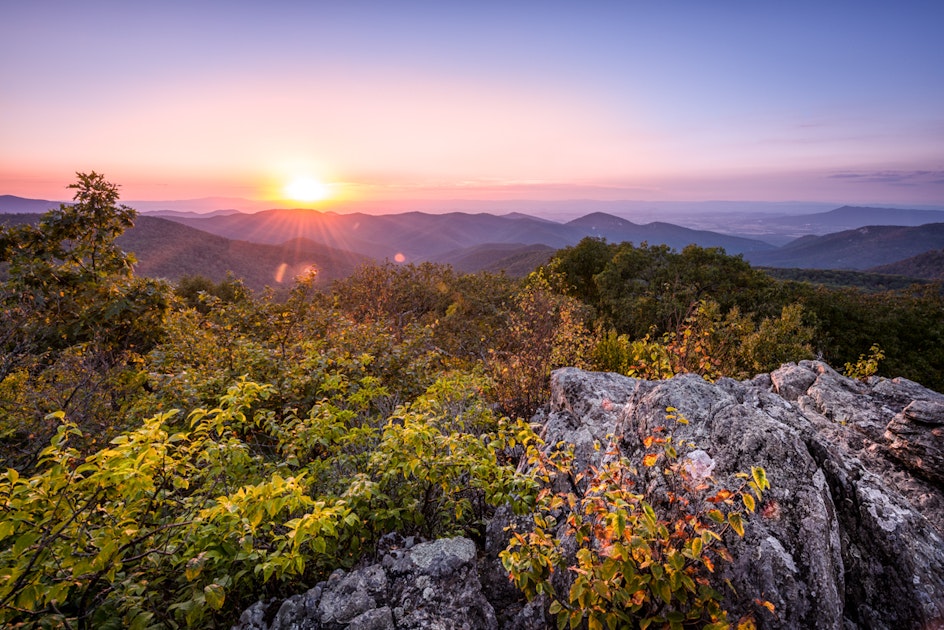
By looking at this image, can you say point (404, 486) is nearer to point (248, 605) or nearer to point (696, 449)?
point (248, 605)

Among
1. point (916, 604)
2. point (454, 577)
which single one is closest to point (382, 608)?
point (454, 577)

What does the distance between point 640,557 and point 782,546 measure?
1.31 meters

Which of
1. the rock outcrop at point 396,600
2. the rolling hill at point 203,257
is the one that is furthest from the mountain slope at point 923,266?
the rock outcrop at point 396,600

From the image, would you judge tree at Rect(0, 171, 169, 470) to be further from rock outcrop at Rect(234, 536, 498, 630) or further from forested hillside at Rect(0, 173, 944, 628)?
rock outcrop at Rect(234, 536, 498, 630)

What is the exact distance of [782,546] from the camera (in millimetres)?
3295

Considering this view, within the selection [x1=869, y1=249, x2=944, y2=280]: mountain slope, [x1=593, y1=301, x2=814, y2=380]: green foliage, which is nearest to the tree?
[x1=593, y1=301, x2=814, y2=380]: green foliage

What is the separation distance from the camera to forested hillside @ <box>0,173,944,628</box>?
2.99m

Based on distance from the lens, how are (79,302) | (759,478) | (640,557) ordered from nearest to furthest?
(759,478) < (640,557) < (79,302)

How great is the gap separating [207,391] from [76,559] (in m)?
4.10

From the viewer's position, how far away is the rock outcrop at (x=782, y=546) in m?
3.18

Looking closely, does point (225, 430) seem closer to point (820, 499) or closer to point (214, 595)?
point (214, 595)

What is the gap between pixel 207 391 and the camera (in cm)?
657

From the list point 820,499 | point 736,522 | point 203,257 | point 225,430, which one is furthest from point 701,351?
point 203,257

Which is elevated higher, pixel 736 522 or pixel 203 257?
pixel 736 522
